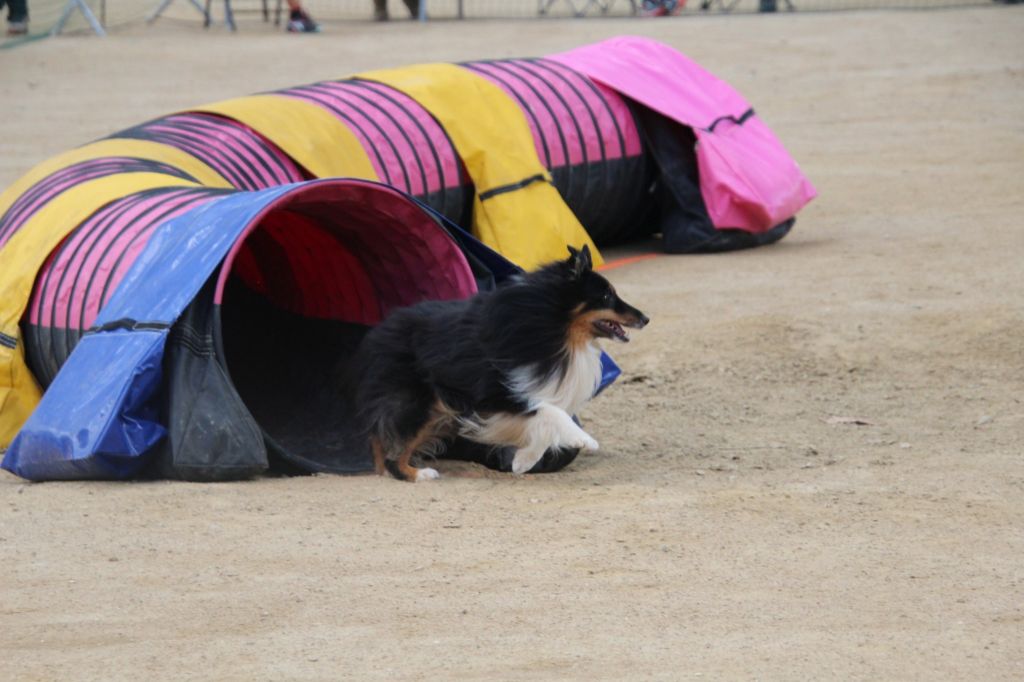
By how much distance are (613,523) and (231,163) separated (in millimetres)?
3945

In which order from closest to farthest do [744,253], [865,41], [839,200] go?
[744,253], [839,200], [865,41]

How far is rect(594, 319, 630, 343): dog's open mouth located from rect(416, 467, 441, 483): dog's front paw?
0.91 m

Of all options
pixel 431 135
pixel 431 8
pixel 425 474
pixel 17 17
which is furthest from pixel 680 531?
pixel 431 8

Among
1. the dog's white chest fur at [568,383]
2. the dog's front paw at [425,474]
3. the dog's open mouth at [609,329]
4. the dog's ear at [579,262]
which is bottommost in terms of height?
the dog's front paw at [425,474]

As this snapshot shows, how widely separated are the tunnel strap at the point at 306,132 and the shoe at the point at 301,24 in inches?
432

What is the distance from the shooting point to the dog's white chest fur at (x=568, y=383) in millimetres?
6621


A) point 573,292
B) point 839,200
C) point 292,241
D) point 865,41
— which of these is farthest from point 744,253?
point 865,41

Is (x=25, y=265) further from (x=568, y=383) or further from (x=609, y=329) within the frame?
(x=609, y=329)

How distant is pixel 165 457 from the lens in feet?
21.0

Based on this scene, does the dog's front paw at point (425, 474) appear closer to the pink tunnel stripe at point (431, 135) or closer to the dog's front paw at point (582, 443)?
the dog's front paw at point (582, 443)

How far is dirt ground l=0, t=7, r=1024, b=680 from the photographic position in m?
4.51

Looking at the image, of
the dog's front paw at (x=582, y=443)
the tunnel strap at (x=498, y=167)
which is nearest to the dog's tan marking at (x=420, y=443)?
the dog's front paw at (x=582, y=443)

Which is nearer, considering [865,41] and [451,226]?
[451,226]

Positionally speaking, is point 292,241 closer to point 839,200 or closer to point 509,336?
Result: point 509,336
